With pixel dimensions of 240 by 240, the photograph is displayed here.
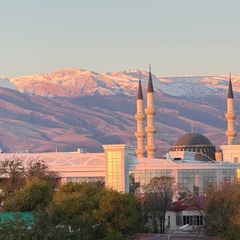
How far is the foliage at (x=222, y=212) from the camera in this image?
69.9 m

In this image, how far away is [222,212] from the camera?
73.3 m

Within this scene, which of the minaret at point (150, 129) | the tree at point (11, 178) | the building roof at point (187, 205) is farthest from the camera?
the minaret at point (150, 129)

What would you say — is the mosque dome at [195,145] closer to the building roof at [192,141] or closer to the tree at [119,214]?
the building roof at [192,141]

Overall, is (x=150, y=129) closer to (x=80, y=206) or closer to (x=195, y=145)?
(x=195, y=145)

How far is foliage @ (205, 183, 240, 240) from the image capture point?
69875 mm

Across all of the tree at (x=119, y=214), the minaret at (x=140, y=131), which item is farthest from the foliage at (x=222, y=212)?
the minaret at (x=140, y=131)

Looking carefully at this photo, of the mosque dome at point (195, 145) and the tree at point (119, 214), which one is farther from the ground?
the mosque dome at point (195, 145)

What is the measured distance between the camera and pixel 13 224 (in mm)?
58594

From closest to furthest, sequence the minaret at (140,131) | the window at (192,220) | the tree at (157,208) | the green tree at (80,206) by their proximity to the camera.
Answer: the green tree at (80,206) → the tree at (157,208) → the window at (192,220) → the minaret at (140,131)

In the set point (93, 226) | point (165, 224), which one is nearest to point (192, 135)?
point (165, 224)

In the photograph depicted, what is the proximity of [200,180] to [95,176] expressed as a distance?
11.5 metres

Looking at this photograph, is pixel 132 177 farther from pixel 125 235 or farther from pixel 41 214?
pixel 41 214

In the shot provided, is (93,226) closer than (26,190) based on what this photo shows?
Yes

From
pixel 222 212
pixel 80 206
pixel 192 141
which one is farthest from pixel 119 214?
pixel 192 141
